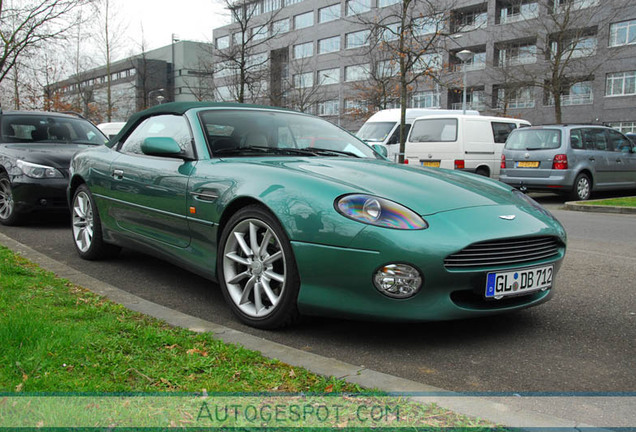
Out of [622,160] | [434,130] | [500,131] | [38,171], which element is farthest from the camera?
[500,131]

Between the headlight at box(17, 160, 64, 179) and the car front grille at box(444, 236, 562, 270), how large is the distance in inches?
235

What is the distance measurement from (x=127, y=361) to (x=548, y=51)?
93.6 ft

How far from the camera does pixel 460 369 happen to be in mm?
2883

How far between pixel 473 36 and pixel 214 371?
1901 inches

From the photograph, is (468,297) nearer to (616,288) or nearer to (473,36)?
(616,288)

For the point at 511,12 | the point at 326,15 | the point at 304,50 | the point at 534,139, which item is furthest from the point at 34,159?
the point at 304,50

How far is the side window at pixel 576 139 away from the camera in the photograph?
1292 centimetres

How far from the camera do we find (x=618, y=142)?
13.9 meters

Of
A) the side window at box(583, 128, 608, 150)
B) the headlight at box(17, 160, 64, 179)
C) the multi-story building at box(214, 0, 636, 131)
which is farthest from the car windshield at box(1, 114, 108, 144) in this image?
the multi-story building at box(214, 0, 636, 131)

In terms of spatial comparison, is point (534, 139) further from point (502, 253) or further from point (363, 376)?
point (363, 376)

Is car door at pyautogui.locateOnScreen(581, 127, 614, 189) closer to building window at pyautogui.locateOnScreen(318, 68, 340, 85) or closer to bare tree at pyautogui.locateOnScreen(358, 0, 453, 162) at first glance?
bare tree at pyautogui.locateOnScreen(358, 0, 453, 162)

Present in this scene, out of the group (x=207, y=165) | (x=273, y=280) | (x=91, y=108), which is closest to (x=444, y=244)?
(x=273, y=280)

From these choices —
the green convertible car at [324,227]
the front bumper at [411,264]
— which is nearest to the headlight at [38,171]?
the green convertible car at [324,227]

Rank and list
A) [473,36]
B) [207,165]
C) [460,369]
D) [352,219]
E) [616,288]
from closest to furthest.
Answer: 1. [460,369]
2. [352,219]
3. [207,165]
4. [616,288]
5. [473,36]
